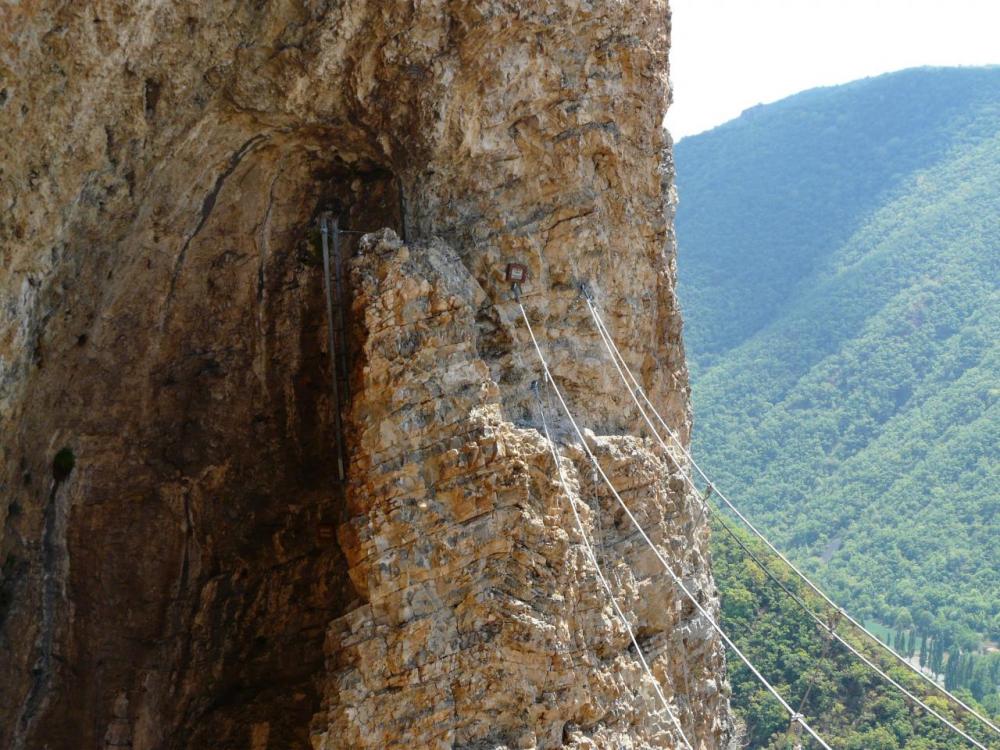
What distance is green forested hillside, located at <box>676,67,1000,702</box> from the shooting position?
5812 centimetres

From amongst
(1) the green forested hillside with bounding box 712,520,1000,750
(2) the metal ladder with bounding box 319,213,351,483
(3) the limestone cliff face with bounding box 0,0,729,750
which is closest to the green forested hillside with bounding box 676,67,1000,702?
(1) the green forested hillside with bounding box 712,520,1000,750

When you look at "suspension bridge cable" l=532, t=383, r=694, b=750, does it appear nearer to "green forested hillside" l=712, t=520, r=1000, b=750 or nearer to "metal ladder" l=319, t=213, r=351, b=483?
"metal ladder" l=319, t=213, r=351, b=483

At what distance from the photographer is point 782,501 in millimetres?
68125

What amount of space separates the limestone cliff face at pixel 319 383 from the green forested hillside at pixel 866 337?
42.9m

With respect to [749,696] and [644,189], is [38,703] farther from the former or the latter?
[749,696]

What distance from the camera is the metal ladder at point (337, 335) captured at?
42.9ft

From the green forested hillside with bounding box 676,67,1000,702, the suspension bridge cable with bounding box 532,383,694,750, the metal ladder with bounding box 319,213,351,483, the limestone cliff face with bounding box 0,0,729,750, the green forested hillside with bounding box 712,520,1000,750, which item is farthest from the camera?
the green forested hillside with bounding box 676,67,1000,702

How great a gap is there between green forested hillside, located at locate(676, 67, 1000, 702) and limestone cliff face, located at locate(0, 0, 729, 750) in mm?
42944

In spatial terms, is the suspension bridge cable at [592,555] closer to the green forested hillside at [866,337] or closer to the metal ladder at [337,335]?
the metal ladder at [337,335]

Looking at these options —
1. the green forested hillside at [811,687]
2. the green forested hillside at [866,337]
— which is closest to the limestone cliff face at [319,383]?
the green forested hillside at [811,687]

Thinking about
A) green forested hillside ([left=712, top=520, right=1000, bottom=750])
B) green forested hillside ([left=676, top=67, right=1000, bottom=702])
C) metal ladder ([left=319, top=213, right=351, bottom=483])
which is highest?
green forested hillside ([left=676, top=67, right=1000, bottom=702])

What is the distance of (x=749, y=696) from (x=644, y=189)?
26.2 m

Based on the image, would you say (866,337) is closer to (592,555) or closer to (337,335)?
(592,555)

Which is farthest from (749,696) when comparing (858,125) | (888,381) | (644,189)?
(858,125)
